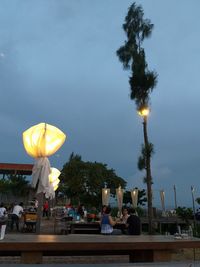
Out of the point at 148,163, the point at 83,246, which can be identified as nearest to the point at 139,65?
the point at 148,163

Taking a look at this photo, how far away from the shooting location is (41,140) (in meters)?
7.33

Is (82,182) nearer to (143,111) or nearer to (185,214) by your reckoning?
(185,214)

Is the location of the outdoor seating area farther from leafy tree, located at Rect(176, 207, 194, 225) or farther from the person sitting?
leafy tree, located at Rect(176, 207, 194, 225)

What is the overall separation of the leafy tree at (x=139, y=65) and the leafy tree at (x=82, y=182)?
64.3 ft

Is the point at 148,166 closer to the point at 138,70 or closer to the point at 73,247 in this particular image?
the point at 138,70

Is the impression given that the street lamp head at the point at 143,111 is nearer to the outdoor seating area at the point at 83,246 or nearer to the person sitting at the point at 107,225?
the person sitting at the point at 107,225

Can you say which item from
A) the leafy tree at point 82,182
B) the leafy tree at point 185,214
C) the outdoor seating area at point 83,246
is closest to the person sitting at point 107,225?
the outdoor seating area at point 83,246

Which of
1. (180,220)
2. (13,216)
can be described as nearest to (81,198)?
(180,220)

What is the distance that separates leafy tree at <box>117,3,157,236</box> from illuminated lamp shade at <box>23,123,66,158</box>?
28.5 feet

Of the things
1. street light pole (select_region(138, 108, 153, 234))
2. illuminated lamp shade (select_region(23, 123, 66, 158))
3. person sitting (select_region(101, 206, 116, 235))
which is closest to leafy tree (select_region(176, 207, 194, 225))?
street light pole (select_region(138, 108, 153, 234))

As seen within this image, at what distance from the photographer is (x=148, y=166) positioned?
620 inches

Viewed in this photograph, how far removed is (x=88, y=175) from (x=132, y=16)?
20.8 meters

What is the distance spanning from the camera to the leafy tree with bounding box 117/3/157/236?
15820 mm

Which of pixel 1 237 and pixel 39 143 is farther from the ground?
pixel 39 143
